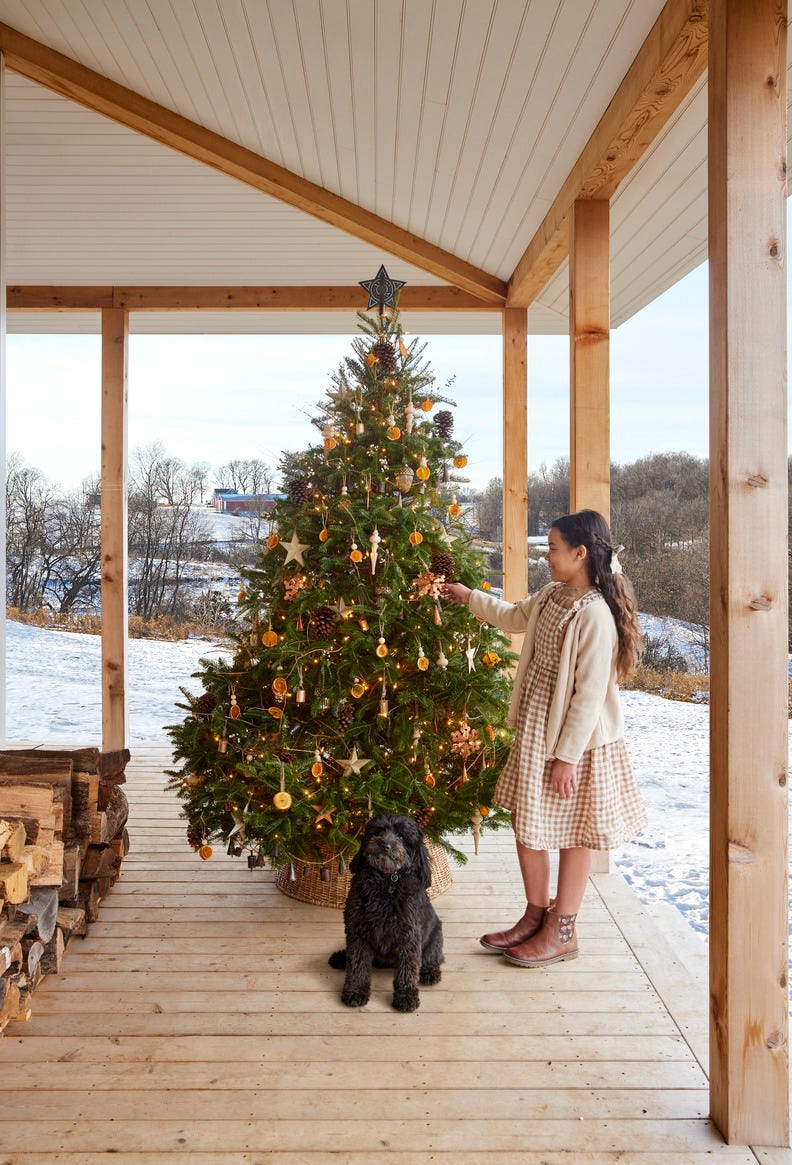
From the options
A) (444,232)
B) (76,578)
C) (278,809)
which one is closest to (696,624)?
(444,232)

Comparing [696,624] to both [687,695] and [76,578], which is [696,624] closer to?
[687,695]

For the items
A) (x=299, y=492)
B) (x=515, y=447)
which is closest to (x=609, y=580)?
(x=299, y=492)

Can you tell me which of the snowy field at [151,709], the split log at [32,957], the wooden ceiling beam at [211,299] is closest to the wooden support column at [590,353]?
the wooden ceiling beam at [211,299]

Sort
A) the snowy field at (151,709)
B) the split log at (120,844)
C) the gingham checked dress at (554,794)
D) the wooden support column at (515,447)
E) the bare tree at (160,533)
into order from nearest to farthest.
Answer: the gingham checked dress at (554,794) → the split log at (120,844) → the wooden support column at (515,447) → the snowy field at (151,709) → the bare tree at (160,533)

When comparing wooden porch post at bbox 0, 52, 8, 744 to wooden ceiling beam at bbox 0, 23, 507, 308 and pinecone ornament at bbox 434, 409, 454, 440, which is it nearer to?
wooden ceiling beam at bbox 0, 23, 507, 308

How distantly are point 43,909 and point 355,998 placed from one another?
94 cm

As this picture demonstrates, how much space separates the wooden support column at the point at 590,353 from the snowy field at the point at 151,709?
3.27 meters

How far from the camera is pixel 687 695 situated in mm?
6426

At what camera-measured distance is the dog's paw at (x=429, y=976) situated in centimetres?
250

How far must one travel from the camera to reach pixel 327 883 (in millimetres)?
3062

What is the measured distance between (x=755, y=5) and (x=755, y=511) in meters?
1.06

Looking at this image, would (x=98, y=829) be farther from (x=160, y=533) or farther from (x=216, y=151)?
(x=160, y=533)

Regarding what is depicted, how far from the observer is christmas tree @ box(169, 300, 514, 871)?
2.80 meters

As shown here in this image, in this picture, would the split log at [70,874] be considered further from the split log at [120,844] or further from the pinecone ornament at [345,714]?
the pinecone ornament at [345,714]
